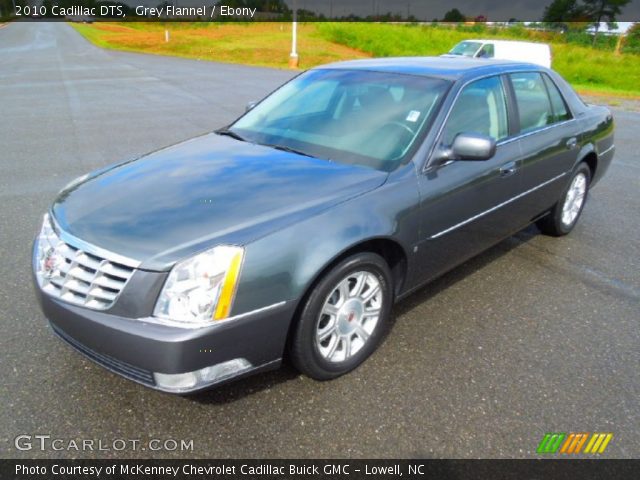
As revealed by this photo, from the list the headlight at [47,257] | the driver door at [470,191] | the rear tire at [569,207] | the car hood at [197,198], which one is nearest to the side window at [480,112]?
the driver door at [470,191]

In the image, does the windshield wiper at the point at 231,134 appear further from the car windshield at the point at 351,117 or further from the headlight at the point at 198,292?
the headlight at the point at 198,292

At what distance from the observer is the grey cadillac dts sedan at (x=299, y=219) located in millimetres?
2197

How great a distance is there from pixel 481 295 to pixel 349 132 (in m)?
1.55

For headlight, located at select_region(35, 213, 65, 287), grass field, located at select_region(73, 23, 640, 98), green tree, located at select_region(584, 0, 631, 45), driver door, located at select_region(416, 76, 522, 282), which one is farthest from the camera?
green tree, located at select_region(584, 0, 631, 45)

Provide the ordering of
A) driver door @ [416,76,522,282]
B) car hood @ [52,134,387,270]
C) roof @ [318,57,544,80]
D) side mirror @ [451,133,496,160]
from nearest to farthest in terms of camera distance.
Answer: car hood @ [52,134,387,270] → side mirror @ [451,133,496,160] → driver door @ [416,76,522,282] → roof @ [318,57,544,80]

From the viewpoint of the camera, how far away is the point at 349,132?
331 centimetres

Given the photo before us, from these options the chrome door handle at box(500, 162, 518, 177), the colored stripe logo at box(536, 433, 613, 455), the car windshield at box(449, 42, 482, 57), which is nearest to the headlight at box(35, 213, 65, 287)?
the colored stripe logo at box(536, 433, 613, 455)

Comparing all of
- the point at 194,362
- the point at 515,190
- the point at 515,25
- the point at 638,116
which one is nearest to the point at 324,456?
the point at 194,362

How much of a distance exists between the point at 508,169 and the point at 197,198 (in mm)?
2258

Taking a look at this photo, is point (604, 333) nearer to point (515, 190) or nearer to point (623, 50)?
point (515, 190)

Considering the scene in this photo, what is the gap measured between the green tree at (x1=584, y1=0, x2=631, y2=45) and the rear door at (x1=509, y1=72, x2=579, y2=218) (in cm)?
5897

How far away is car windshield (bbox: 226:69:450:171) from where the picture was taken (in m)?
3.14

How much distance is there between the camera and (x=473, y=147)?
117 inches

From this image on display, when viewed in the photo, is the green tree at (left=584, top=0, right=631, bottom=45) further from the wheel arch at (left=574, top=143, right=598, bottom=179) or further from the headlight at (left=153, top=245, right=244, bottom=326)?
the headlight at (left=153, top=245, right=244, bottom=326)
